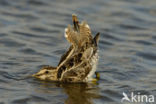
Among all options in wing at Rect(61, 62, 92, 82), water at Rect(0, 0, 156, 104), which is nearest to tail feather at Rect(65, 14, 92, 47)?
wing at Rect(61, 62, 92, 82)

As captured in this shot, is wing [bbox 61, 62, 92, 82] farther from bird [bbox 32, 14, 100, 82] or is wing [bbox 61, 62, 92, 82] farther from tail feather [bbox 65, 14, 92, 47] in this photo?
tail feather [bbox 65, 14, 92, 47]

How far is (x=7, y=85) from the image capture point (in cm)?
1241

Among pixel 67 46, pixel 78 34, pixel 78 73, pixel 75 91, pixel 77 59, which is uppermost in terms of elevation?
pixel 78 34

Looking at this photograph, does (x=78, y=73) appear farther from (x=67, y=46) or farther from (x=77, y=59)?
(x=67, y=46)

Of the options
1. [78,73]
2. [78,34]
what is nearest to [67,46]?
[78,73]

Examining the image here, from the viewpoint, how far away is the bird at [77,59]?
488 inches

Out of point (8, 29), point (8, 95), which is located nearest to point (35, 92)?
point (8, 95)

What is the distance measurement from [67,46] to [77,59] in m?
3.93

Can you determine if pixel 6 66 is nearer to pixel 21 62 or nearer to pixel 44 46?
pixel 21 62

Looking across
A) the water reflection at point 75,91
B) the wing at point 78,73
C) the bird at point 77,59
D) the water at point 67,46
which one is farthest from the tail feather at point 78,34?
the water at point 67,46

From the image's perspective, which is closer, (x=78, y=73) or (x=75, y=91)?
(x=75, y=91)

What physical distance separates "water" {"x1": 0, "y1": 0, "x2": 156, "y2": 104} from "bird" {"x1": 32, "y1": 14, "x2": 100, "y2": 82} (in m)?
0.27

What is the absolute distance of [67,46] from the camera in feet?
54.1

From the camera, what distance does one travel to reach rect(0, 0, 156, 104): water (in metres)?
12.2
